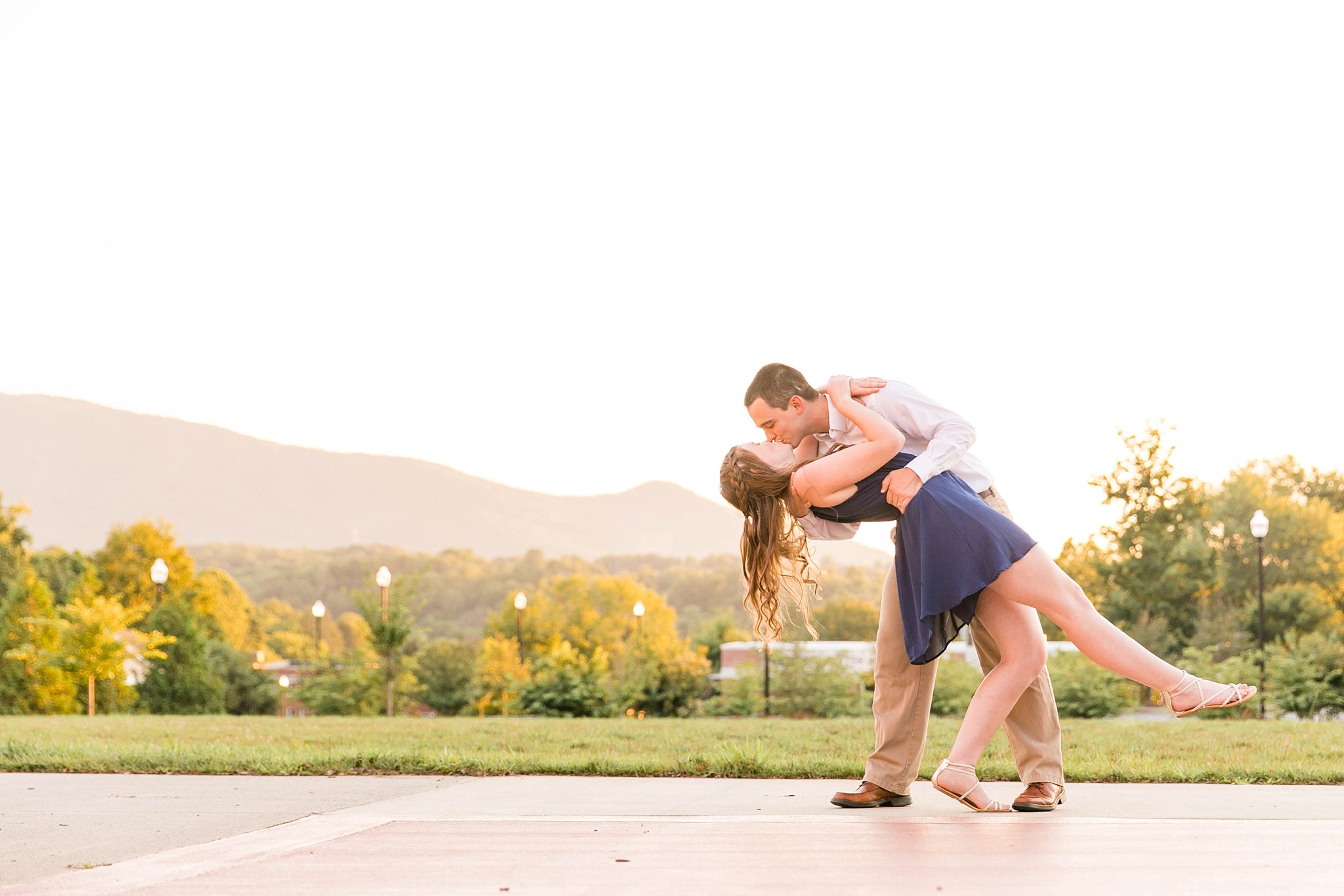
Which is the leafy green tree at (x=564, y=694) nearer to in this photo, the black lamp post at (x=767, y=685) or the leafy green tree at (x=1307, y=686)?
the black lamp post at (x=767, y=685)

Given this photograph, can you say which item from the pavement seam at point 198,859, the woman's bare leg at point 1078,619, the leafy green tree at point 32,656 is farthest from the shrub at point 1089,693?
the leafy green tree at point 32,656

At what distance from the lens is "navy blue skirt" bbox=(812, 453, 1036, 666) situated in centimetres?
346

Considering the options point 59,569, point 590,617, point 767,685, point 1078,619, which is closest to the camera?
point 1078,619

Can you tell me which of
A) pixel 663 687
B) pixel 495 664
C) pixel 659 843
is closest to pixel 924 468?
pixel 659 843

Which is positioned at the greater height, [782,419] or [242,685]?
[782,419]

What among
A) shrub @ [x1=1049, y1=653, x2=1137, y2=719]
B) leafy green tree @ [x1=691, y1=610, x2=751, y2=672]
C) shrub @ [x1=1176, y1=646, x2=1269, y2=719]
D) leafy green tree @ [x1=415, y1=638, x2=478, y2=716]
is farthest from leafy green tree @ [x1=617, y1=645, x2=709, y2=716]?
leafy green tree @ [x1=691, y1=610, x2=751, y2=672]

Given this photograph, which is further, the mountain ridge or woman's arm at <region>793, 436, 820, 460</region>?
the mountain ridge

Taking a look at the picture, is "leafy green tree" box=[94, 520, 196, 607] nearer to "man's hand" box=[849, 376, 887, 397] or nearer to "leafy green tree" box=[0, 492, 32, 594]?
"leafy green tree" box=[0, 492, 32, 594]

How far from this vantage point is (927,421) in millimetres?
3674

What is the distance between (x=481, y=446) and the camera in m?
89.8

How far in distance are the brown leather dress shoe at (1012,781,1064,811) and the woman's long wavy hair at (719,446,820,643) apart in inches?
33.4

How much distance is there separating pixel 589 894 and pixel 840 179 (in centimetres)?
2335

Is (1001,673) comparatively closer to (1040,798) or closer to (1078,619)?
(1078,619)

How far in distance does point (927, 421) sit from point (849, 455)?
304 mm
